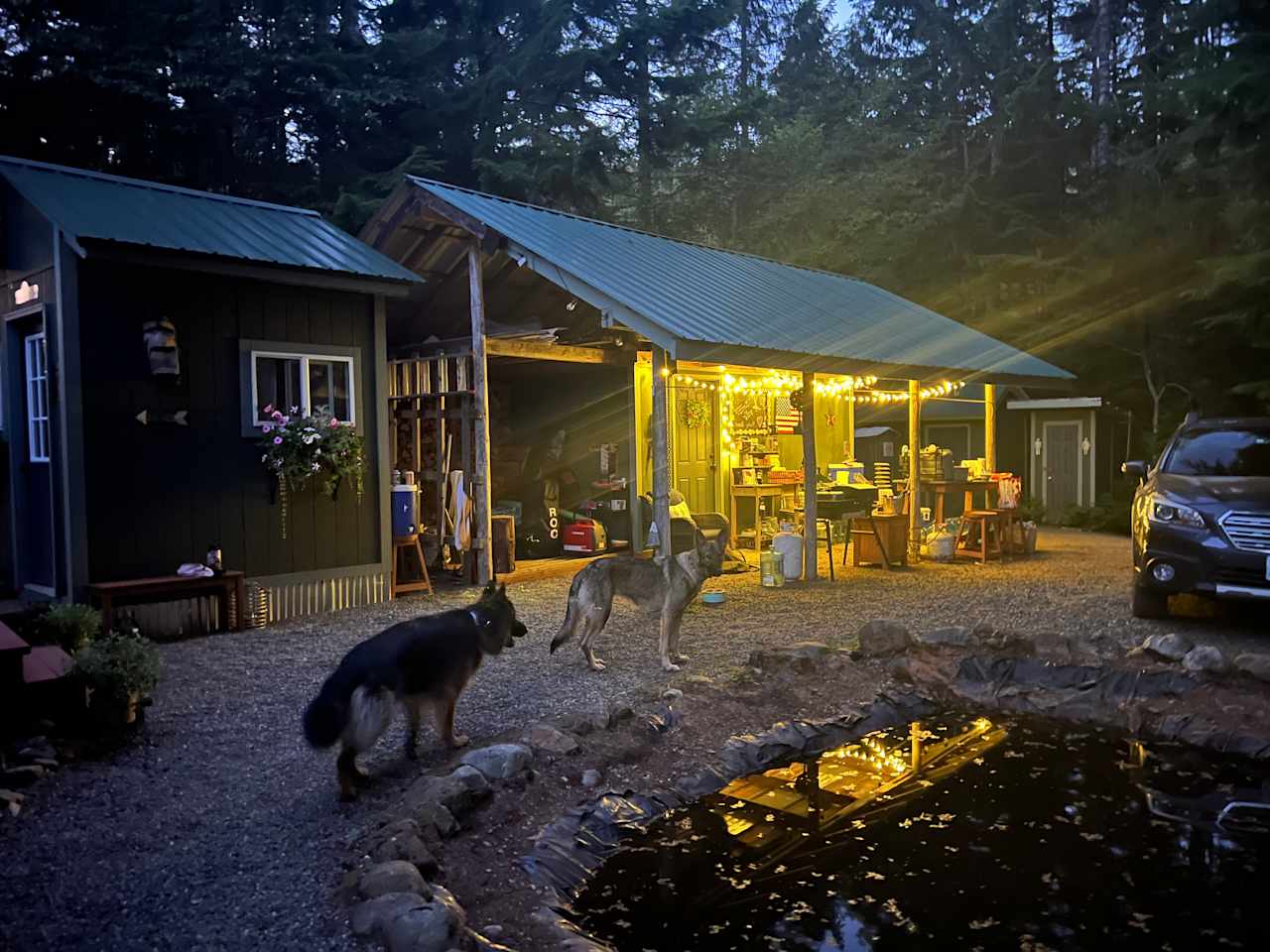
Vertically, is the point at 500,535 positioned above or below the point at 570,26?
below

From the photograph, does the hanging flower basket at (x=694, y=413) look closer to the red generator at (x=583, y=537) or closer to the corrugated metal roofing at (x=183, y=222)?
the red generator at (x=583, y=537)

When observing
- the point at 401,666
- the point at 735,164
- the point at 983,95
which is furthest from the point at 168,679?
the point at 983,95

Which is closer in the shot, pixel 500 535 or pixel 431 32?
pixel 500 535

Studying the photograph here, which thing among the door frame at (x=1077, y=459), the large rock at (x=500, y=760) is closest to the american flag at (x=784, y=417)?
the door frame at (x=1077, y=459)

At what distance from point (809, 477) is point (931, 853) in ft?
22.4

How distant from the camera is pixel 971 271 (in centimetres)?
2395

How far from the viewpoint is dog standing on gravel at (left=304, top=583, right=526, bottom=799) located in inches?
172

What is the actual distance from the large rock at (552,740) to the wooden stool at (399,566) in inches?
209

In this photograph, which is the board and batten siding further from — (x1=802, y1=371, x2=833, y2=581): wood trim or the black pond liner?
the black pond liner

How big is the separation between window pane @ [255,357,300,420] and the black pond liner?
579cm

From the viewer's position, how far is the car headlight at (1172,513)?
7711 mm

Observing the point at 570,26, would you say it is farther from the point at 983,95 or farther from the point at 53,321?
the point at 53,321

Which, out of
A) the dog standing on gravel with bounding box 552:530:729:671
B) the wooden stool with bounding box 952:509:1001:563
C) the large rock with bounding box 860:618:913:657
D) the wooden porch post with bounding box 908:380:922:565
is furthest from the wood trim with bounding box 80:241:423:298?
the wooden stool with bounding box 952:509:1001:563

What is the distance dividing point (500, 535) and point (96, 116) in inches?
547
